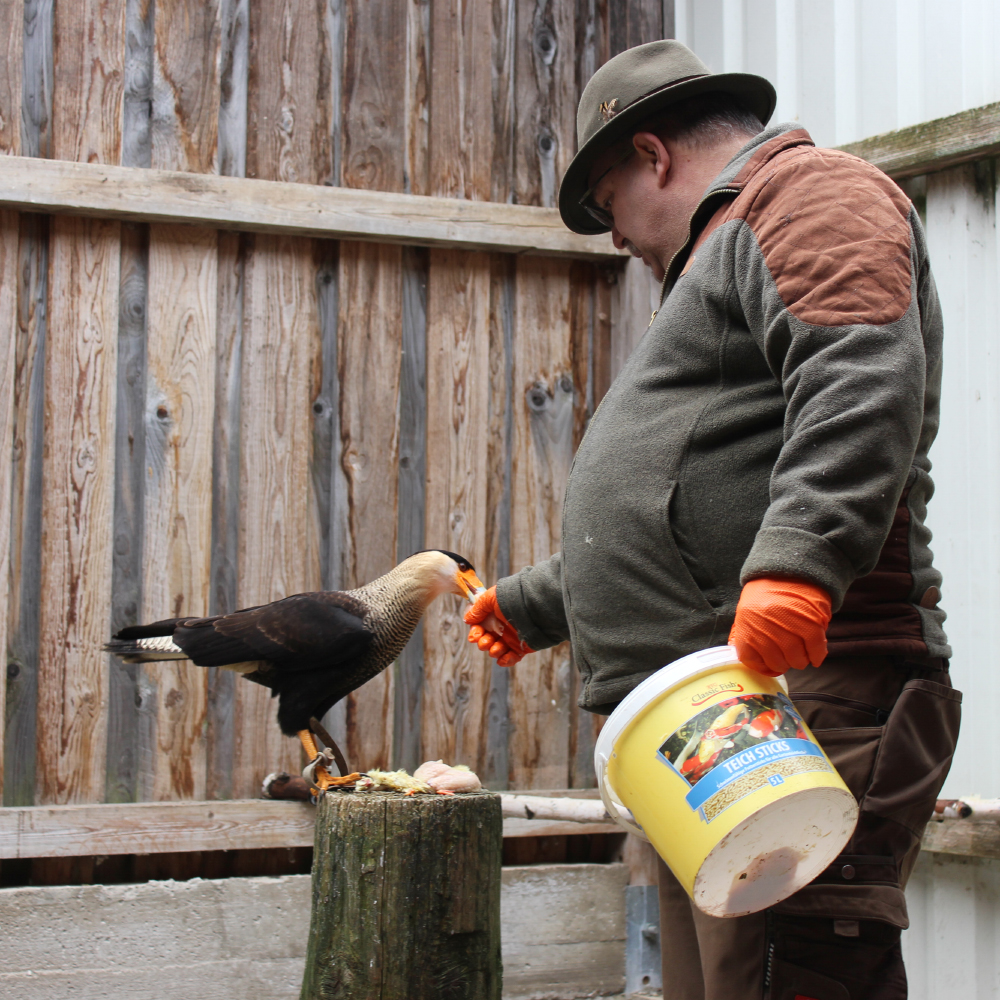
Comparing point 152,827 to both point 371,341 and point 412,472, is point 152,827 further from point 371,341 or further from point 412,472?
point 371,341

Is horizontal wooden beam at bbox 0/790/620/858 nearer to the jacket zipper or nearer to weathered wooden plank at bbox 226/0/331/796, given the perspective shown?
weathered wooden plank at bbox 226/0/331/796

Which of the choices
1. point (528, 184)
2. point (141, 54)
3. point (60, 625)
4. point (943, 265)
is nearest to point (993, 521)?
point (943, 265)

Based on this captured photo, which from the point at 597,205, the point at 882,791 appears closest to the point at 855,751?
the point at 882,791

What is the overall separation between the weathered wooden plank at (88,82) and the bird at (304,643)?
1.55 meters

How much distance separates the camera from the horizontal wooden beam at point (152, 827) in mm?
3125

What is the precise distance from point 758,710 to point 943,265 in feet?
6.43

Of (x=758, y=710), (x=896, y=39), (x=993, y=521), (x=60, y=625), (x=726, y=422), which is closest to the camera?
(x=758, y=710)

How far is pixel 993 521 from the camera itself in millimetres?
2676

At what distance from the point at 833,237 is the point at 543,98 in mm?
2709

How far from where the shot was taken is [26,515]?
3279mm

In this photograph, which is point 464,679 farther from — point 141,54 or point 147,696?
point 141,54

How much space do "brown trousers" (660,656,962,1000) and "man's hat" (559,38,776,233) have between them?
3.26ft

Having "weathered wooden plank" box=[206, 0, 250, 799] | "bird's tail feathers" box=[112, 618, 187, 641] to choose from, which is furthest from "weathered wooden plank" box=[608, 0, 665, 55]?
"bird's tail feathers" box=[112, 618, 187, 641]

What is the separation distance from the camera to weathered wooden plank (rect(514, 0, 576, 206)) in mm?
3842
